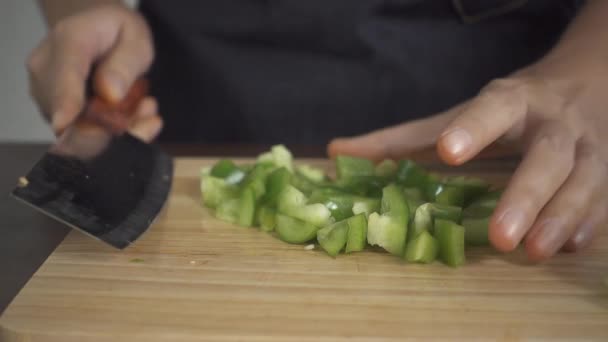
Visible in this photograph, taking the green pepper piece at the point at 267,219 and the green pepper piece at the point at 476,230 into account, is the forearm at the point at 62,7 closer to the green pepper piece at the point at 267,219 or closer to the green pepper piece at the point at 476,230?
the green pepper piece at the point at 267,219

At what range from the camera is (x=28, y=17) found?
10.9ft

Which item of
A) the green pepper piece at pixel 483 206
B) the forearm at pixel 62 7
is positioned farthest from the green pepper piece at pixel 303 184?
the forearm at pixel 62 7

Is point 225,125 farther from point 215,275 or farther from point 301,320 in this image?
point 301,320

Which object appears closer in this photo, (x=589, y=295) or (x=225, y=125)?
(x=589, y=295)

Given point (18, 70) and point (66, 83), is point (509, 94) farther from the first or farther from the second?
point (18, 70)

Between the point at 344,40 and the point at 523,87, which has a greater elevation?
the point at 523,87

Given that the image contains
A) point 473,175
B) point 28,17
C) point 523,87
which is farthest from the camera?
point 28,17

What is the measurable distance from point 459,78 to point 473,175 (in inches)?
18.2

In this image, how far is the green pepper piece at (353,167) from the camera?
4.44 ft

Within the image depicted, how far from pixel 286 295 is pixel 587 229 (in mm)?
558

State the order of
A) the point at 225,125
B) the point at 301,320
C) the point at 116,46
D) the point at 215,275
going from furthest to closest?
the point at 225,125 < the point at 116,46 < the point at 215,275 < the point at 301,320

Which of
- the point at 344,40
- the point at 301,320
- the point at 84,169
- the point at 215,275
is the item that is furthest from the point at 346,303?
the point at 344,40

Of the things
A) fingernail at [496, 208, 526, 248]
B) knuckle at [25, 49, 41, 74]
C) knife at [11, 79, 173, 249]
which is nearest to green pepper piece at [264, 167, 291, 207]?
knife at [11, 79, 173, 249]

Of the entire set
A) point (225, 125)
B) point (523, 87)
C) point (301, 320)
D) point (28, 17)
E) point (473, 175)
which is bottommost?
point (28, 17)
